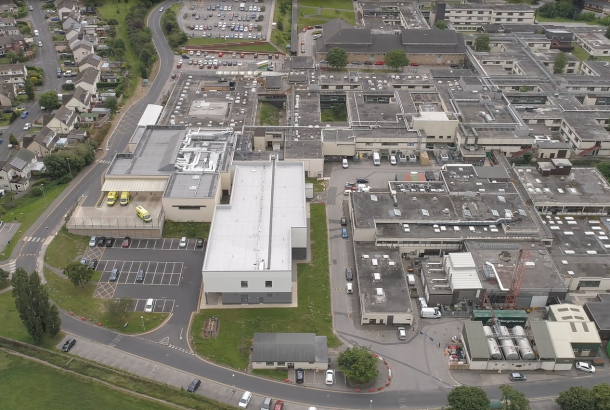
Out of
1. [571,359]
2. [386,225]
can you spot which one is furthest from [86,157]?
[571,359]

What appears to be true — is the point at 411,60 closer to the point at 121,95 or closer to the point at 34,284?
the point at 121,95

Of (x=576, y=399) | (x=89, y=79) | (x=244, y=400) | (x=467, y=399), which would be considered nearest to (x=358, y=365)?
(x=467, y=399)

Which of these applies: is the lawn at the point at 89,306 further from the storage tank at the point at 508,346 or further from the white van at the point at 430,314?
the storage tank at the point at 508,346

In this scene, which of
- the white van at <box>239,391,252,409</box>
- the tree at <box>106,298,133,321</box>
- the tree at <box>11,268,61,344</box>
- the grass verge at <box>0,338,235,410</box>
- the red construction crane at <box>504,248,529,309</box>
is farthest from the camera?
the red construction crane at <box>504,248,529,309</box>

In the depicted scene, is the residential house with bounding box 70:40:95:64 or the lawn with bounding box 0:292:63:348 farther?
the residential house with bounding box 70:40:95:64

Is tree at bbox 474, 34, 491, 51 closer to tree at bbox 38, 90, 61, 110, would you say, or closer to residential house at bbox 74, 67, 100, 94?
residential house at bbox 74, 67, 100, 94

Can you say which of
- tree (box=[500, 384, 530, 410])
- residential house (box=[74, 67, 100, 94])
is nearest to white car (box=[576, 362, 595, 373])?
tree (box=[500, 384, 530, 410])
